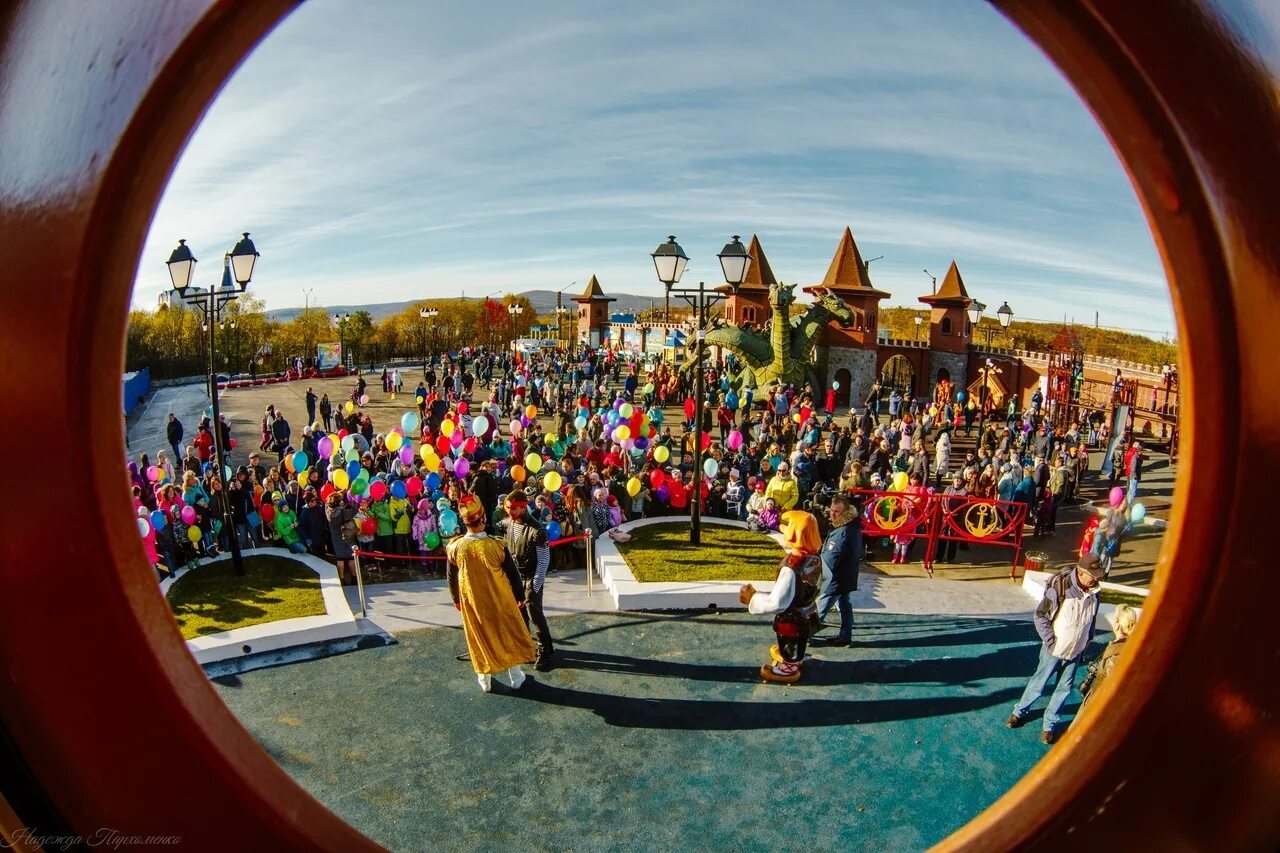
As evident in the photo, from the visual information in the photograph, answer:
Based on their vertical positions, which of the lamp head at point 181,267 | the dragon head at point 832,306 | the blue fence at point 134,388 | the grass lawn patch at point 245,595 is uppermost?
the dragon head at point 832,306

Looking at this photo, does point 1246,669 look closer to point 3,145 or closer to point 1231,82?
point 1231,82

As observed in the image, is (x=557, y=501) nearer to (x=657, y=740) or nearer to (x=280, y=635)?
(x=280, y=635)

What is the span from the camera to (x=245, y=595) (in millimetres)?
8039

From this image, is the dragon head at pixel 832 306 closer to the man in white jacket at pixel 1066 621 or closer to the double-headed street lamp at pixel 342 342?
the man in white jacket at pixel 1066 621

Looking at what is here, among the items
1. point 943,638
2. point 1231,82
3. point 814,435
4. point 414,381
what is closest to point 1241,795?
point 1231,82

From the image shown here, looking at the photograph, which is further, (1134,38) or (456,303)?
(456,303)

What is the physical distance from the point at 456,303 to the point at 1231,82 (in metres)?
95.6

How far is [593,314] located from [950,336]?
2806cm

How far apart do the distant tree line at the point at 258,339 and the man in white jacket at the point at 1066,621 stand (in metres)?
33.2

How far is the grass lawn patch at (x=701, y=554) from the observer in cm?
865

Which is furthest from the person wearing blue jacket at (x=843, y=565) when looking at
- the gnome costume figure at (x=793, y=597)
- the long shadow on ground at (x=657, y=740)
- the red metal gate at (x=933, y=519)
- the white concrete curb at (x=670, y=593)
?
the red metal gate at (x=933, y=519)

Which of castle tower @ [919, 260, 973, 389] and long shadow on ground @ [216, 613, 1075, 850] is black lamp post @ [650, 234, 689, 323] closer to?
long shadow on ground @ [216, 613, 1075, 850]

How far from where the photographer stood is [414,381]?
40312 millimetres

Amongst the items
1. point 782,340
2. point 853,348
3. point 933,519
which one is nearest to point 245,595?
point 933,519
